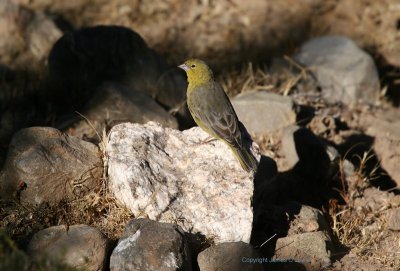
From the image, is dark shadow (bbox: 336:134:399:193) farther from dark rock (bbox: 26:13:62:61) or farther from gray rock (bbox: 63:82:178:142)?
dark rock (bbox: 26:13:62:61)

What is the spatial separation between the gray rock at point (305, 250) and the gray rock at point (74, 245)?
1.48 m

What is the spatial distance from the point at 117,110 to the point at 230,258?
3033mm

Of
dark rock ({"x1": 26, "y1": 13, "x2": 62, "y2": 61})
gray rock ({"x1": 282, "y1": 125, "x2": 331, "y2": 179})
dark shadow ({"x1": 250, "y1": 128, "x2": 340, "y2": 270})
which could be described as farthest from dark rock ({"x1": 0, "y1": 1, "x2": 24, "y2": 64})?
dark shadow ({"x1": 250, "y1": 128, "x2": 340, "y2": 270})

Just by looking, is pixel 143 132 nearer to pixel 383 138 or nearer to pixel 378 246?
pixel 378 246

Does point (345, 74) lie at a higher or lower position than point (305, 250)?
lower

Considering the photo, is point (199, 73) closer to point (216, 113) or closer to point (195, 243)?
point (216, 113)

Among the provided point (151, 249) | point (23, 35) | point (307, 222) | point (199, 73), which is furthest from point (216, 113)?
point (23, 35)

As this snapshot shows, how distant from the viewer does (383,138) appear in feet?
27.3

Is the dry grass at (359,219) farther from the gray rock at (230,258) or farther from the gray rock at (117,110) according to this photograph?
the gray rock at (117,110)

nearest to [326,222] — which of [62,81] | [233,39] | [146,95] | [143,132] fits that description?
[143,132]

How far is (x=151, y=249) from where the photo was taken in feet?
15.8

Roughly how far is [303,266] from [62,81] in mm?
4256

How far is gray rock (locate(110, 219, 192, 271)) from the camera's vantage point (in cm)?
476

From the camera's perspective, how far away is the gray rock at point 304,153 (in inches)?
291
